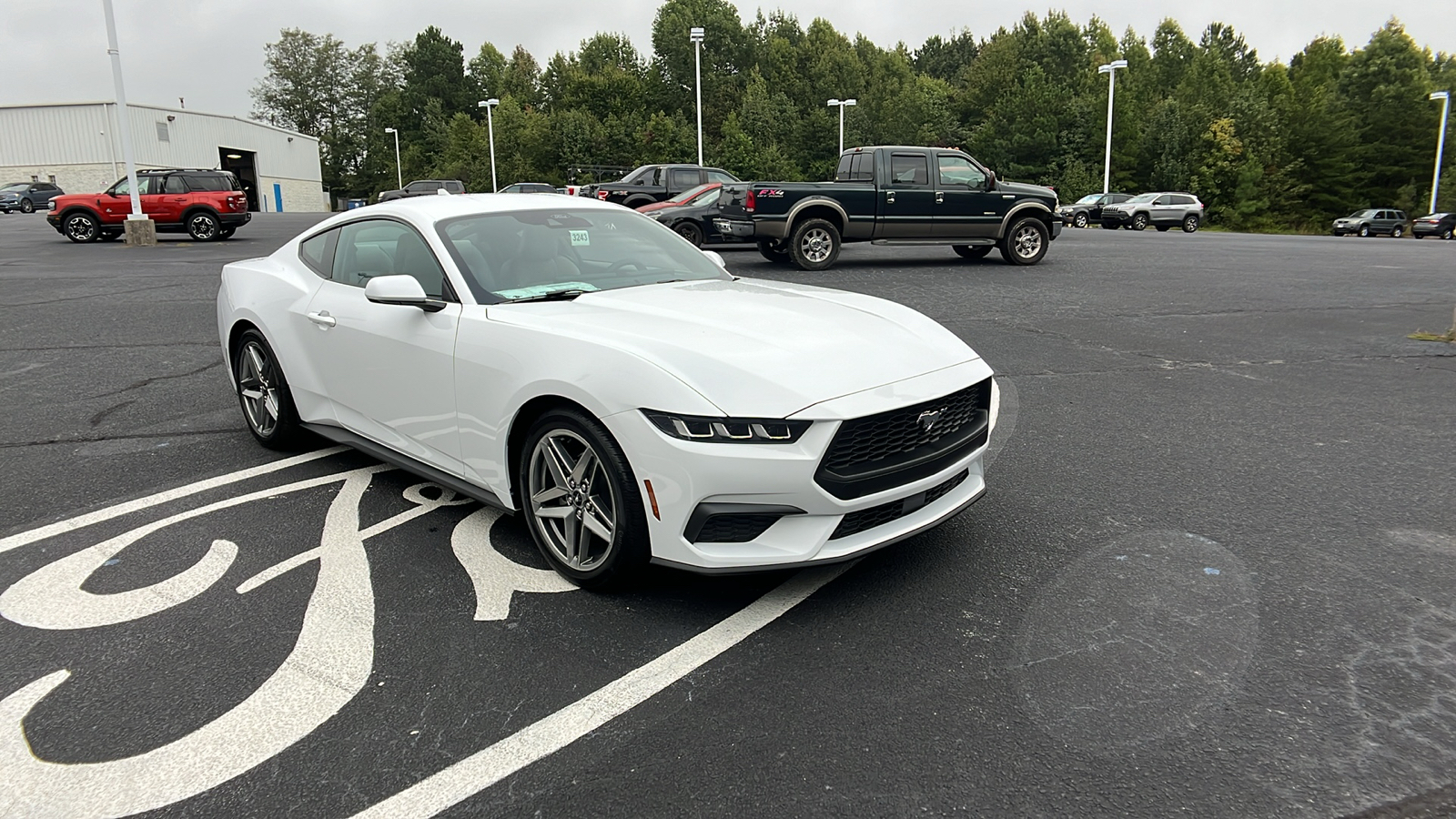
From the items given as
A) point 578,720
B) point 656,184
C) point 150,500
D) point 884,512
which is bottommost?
point 578,720

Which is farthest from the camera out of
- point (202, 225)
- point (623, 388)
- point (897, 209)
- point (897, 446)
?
point (202, 225)

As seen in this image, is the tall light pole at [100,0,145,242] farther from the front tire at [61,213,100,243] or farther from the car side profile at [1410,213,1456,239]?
the car side profile at [1410,213,1456,239]

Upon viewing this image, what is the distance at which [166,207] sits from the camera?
2456 cm

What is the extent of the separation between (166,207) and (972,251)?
20.7m

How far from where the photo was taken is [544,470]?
3639mm

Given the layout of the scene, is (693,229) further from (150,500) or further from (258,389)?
(150,500)

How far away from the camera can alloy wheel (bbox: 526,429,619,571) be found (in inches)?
135

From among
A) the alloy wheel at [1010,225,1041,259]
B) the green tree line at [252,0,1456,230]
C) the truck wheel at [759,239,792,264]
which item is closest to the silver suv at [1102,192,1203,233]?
the green tree line at [252,0,1456,230]

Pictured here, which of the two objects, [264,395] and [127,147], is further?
[127,147]

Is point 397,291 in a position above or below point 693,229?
below

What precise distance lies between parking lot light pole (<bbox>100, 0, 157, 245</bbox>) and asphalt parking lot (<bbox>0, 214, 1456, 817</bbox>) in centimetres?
1967

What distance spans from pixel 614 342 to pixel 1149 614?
7.07 feet

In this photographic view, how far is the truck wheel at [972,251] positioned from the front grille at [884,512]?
47.7 feet

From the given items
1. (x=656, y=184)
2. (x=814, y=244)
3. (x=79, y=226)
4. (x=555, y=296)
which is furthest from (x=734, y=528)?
(x=79, y=226)
